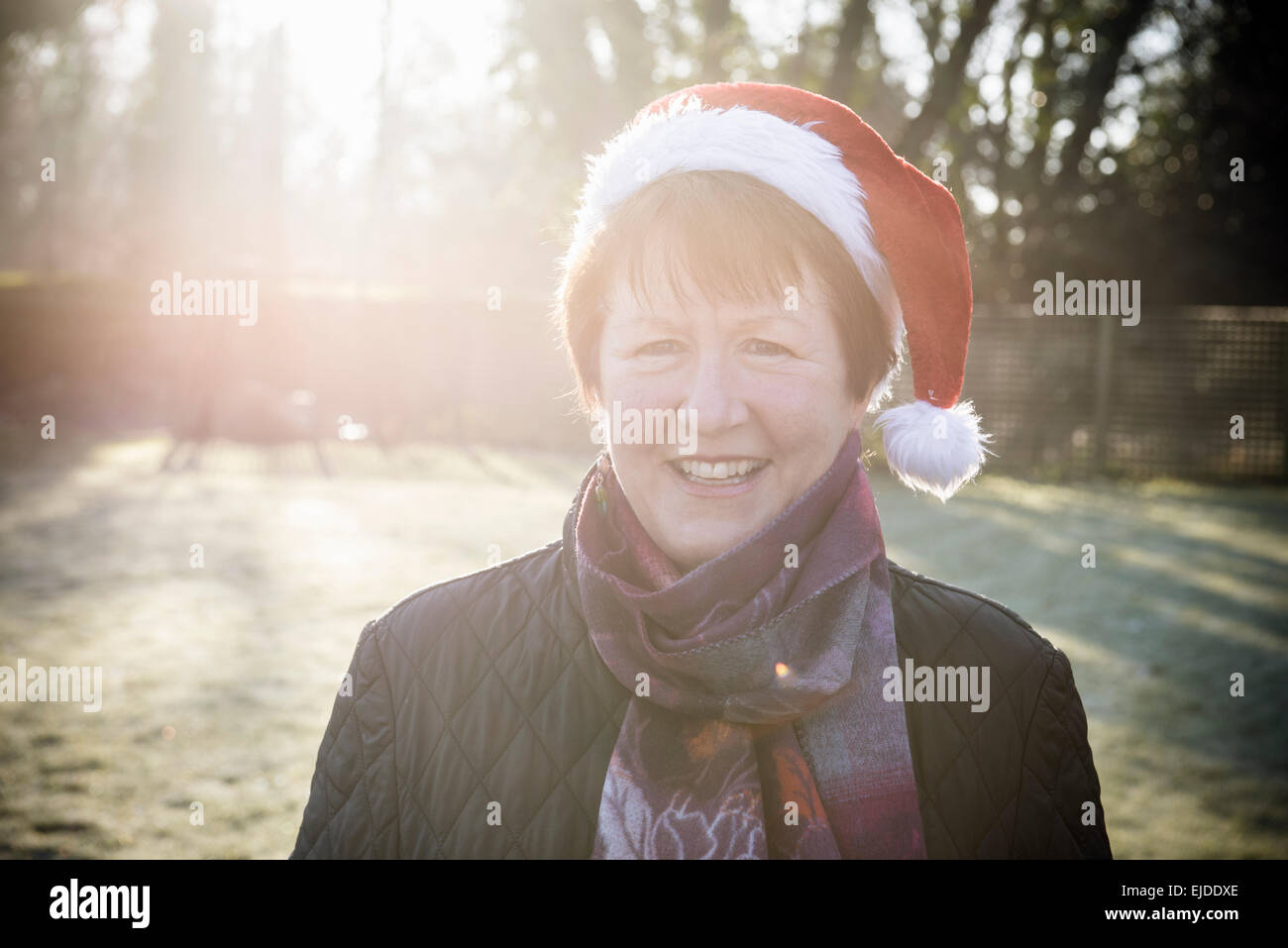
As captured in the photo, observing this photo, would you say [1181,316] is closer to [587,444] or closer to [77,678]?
[587,444]

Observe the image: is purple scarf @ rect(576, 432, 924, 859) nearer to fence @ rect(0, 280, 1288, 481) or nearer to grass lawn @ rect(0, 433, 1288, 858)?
grass lawn @ rect(0, 433, 1288, 858)

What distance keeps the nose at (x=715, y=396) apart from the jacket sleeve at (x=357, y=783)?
798 millimetres

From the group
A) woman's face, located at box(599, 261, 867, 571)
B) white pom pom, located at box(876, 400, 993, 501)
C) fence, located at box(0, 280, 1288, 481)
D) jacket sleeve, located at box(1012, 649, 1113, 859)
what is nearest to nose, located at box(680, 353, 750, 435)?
woman's face, located at box(599, 261, 867, 571)

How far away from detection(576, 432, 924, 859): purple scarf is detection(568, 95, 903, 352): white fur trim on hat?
460 millimetres

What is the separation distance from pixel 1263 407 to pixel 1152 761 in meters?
12.2

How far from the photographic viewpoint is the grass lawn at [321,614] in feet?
13.8

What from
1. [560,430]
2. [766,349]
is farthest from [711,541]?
[560,430]

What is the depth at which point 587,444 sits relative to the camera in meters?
16.5

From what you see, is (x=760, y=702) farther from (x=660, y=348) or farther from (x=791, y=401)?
(x=660, y=348)

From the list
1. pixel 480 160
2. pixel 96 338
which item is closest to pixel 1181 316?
pixel 96 338

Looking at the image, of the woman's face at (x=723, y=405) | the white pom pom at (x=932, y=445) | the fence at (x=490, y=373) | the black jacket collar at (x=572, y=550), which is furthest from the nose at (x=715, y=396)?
the fence at (x=490, y=373)

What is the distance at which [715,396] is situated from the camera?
176 cm

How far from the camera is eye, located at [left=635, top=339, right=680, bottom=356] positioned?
1812 mm

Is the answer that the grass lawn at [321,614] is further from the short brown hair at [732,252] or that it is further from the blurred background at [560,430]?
the short brown hair at [732,252]
